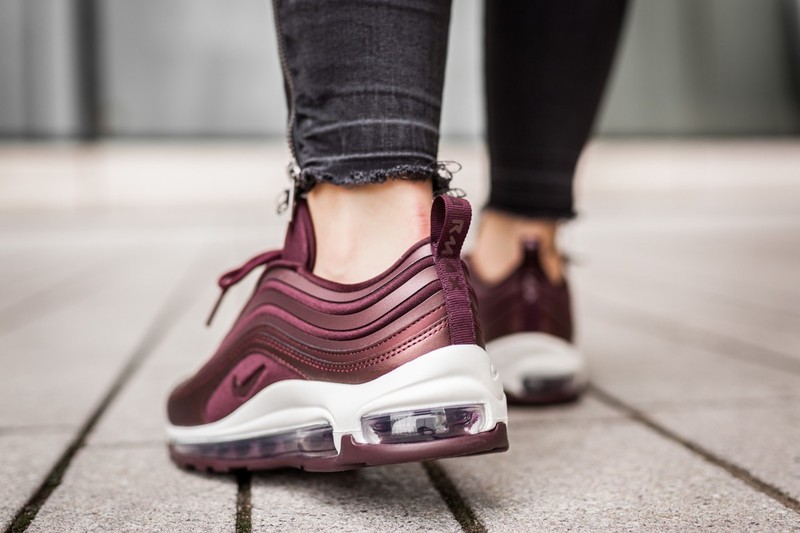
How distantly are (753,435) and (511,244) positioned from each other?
39 centimetres

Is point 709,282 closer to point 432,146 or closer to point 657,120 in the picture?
point 432,146

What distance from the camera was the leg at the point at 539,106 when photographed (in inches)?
Answer: 41.5

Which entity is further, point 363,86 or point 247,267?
point 247,267

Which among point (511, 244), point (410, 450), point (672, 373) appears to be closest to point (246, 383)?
point (410, 450)

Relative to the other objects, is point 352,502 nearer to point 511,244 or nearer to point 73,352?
point 511,244

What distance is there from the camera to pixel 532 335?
3.33ft

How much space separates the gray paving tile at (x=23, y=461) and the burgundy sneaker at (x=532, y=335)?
1.71ft

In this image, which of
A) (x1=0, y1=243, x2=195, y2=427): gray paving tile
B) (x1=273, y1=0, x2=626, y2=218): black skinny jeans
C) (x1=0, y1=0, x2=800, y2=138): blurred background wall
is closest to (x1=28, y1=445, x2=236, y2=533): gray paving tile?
(x1=0, y1=243, x2=195, y2=427): gray paving tile

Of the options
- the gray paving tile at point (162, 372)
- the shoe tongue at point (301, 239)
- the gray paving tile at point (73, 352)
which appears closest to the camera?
the shoe tongue at point (301, 239)

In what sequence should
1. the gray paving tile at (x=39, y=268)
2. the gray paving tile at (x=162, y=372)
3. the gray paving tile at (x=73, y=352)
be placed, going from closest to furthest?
the gray paving tile at (x=162, y=372)
the gray paving tile at (x=73, y=352)
the gray paving tile at (x=39, y=268)

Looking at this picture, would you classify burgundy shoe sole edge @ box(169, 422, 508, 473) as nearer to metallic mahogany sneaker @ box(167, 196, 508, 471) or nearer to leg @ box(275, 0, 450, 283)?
metallic mahogany sneaker @ box(167, 196, 508, 471)

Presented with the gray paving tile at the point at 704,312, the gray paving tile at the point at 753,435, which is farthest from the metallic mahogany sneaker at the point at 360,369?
the gray paving tile at the point at 704,312

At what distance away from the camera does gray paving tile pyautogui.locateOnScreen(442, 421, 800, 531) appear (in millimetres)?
626

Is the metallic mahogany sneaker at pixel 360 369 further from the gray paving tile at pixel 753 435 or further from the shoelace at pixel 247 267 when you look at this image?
the gray paving tile at pixel 753 435
